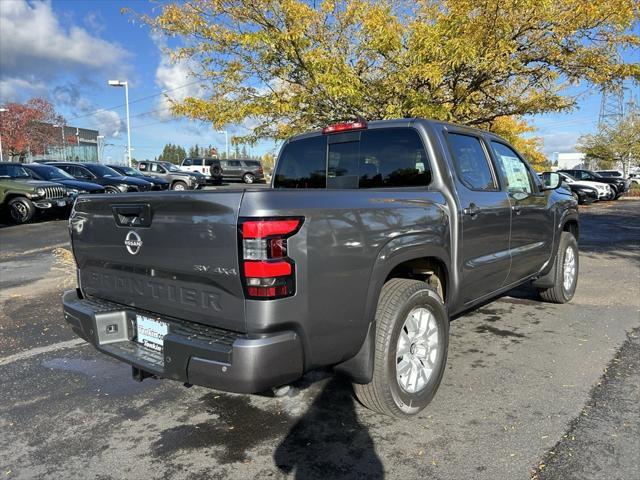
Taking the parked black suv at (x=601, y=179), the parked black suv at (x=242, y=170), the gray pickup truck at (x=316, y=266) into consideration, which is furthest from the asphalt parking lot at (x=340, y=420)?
the parked black suv at (x=242, y=170)

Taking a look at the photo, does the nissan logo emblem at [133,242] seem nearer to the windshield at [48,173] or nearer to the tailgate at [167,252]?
the tailgate at [167,252]

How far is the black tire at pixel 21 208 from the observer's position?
1280 cm

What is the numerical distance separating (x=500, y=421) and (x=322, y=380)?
130 centimetres

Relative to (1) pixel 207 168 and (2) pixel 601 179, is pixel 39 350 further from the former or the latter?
(1) pixel 207 168

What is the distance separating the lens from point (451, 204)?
141 inches

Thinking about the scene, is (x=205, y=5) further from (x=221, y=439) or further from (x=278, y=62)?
(x=221, y=439)

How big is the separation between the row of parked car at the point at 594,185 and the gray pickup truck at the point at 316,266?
72.1 ft

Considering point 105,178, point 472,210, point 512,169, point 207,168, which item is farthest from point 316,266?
point 207,168

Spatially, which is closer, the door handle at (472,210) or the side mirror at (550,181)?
the door handle at (472,210)

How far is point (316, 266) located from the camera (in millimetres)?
2455

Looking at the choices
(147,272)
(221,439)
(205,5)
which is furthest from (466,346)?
(205,5)

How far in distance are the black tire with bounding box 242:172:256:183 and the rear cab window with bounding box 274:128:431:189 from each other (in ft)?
104

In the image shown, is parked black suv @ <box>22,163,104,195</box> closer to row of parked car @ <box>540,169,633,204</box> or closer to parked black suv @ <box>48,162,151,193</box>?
parked black suv @ <box>48,162,151,193</box>

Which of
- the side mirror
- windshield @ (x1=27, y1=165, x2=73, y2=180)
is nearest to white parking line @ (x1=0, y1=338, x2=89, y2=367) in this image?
the side mirror
